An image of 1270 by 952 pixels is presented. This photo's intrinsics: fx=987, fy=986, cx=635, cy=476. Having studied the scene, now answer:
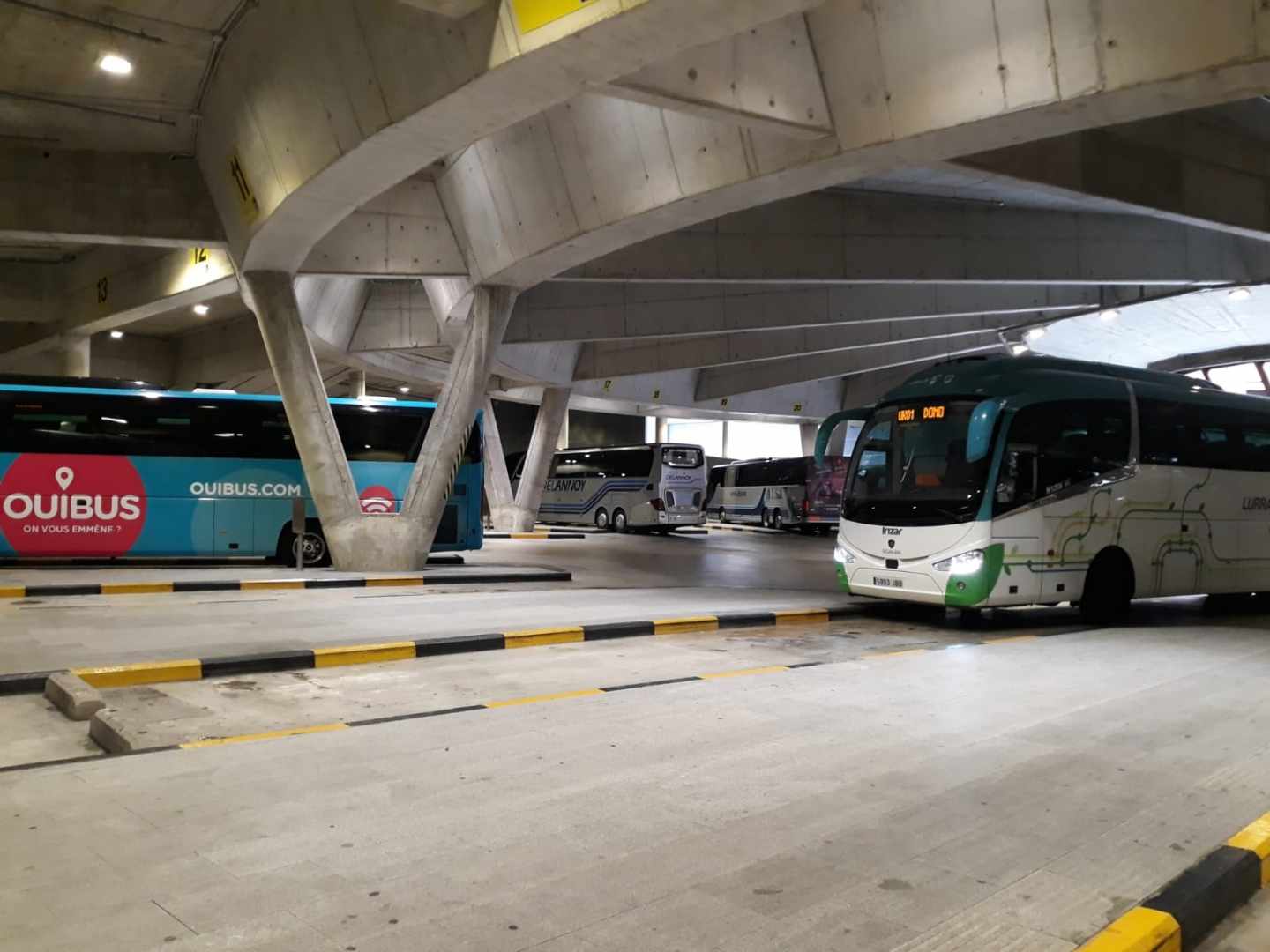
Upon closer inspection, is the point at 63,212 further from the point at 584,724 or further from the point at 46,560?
the point at 584,724

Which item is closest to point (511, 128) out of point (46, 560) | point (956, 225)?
point (956, 225)

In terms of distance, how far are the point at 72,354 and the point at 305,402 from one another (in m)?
11.0

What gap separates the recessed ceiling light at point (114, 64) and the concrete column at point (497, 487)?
2332cm

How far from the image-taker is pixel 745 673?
8.47 metres

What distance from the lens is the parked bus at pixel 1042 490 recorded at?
36.9 ft

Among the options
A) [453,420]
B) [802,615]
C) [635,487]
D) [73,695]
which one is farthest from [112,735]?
[635,487]

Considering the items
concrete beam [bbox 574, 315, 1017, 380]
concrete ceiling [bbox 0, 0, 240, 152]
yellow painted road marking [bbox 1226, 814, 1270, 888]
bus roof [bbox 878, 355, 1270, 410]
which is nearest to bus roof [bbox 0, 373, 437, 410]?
concrete ceiling [bbox 0, 0, 240, 152]

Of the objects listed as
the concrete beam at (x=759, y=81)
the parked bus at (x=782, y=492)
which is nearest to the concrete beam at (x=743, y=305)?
the parked bus at (x=782, y=492)

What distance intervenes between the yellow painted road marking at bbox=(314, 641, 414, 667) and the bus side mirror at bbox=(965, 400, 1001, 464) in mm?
6270

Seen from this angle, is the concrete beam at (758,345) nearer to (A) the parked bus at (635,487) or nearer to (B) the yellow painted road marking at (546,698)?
(A) the parked bus at (635,487)

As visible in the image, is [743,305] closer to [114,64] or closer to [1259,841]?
[114,64]

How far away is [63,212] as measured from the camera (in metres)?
15.1

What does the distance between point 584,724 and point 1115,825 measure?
319 centimetres

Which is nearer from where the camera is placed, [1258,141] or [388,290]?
[1258,141]
